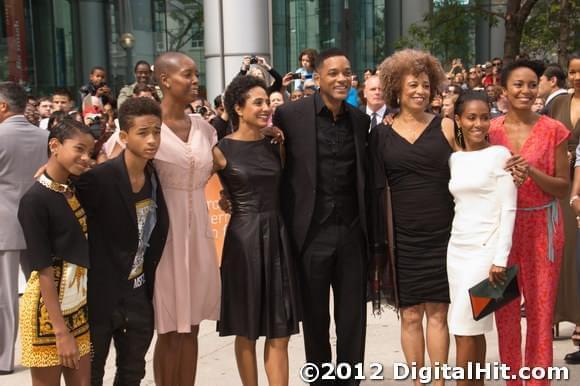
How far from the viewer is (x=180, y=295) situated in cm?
509

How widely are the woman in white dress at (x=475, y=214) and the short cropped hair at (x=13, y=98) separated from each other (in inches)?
141

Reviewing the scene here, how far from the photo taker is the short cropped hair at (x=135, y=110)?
4.77m

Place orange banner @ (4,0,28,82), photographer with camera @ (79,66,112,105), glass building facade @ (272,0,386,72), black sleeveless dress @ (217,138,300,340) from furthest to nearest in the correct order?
glass building facade @ (272,0,386,72) → orange banner @ (4,0,28,82) → photographer with camera @ (79,66,112,105) → black sleeveless dress @ (217,138,300,340)

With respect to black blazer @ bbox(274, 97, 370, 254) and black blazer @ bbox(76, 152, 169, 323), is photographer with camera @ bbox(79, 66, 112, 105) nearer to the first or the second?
black blazer @ bbox(274, 97, 370, 254)

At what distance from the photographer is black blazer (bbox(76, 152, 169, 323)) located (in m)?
4.57

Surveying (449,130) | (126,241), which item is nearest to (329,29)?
(449,130)

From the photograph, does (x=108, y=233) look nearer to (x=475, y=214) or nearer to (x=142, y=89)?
(x=475, y=214)

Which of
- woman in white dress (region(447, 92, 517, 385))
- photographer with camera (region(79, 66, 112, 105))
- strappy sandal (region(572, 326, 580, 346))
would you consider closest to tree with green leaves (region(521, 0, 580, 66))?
photographer with camera (region(79, 66, 112, 105))

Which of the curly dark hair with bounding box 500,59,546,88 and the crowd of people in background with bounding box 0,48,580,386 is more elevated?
the curly dark hair with bounding box 500,59,546,88

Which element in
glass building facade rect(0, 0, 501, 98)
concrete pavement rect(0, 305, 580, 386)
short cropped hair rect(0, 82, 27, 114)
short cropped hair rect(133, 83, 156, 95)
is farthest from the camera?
glass building facade rect(0, 0, 501, 98)

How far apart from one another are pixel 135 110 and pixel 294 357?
2756 millimetres

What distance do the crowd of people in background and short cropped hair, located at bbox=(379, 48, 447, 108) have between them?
0.01m

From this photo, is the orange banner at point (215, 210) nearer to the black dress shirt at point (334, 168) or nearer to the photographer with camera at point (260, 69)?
the photographer with camera at point (260, 69)

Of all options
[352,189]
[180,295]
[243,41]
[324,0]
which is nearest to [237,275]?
[180,295]
